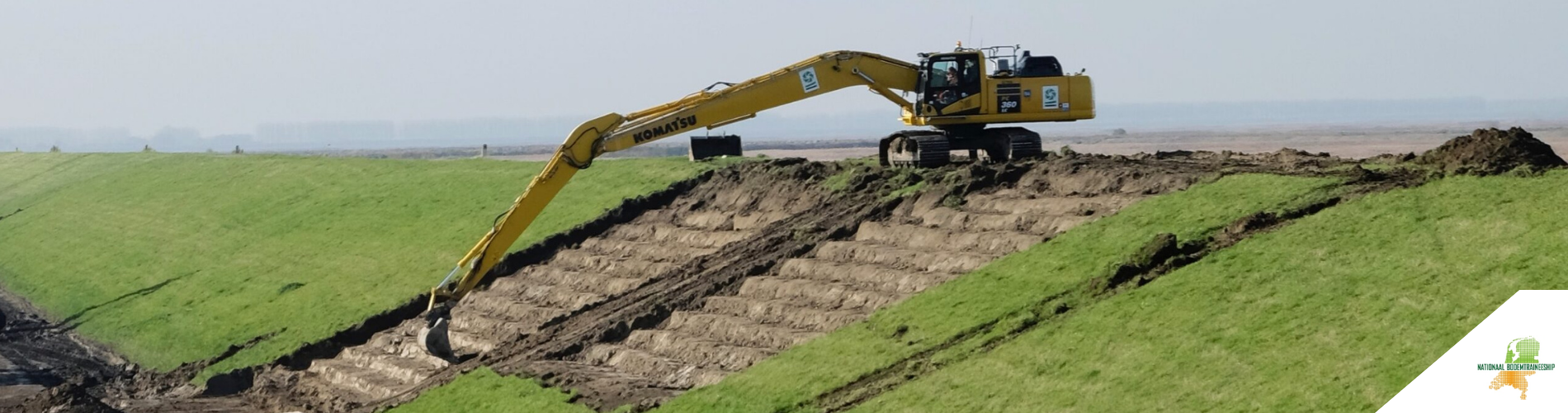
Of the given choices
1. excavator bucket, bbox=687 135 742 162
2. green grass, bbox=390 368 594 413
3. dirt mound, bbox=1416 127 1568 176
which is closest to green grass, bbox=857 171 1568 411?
dirt mound, bbox=1416 127 1568 176

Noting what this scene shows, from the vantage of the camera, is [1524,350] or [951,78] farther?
[951,78]

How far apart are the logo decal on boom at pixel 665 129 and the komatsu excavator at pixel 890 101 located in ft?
0.06

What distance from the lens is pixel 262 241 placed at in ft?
169

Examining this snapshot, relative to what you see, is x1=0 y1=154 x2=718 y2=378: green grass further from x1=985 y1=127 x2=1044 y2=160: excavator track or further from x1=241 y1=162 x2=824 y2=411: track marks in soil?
x1=985 y1=127 x2=1044 y2=160: excavator track

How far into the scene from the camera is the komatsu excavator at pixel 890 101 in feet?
105

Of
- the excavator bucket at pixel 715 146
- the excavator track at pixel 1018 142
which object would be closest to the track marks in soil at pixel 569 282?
the excavator bucket at pixel 715 146

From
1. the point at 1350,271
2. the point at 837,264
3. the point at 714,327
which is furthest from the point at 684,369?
the point at 1350,271

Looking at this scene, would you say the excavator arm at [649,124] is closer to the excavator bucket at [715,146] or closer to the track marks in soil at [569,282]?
the track marks in soil at [569,282]

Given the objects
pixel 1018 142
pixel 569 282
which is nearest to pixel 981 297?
pixel 1018 142

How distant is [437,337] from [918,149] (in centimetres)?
1182

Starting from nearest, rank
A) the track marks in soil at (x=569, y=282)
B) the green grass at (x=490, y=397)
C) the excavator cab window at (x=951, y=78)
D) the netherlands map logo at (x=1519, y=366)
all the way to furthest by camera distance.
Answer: the netherlands map logo at (x=1519, y=366) → the green grass at (x=490, y=397) → the track marks in soil at (x=569, y=282) → the excavator cab window at (x=951, y=78)

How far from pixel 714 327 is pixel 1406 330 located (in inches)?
545

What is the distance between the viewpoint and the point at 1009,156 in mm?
36781

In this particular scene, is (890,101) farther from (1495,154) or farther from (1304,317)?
(1304,317)
